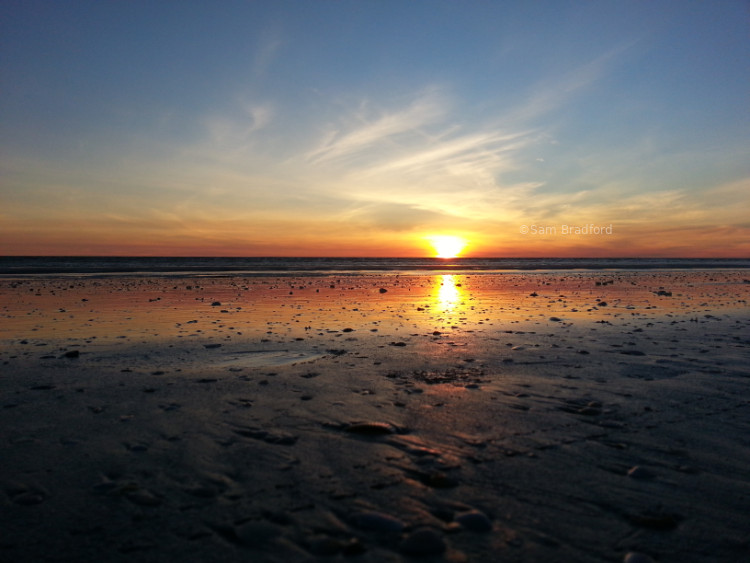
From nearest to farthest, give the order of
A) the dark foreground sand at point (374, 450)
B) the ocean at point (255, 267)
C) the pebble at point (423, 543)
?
1. the pebble at point (423, 543)
2. the dark foreground sand at point (374, 450)
3. the ocean at point (255, 267)

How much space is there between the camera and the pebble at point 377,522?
306cm

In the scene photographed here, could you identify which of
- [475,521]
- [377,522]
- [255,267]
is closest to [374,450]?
[377,522]

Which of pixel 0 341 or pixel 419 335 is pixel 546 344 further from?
pixel 0 341

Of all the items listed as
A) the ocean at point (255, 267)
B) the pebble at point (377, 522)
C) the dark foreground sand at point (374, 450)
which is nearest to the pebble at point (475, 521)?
the dark foreground sand at point (374, 450)

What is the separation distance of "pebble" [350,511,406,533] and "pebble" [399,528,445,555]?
0.14 meters

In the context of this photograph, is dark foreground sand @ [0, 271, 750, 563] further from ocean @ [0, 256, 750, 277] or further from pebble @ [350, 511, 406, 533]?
ocean @ [0, 256, 750, 277]

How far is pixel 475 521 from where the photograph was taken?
3.11 m

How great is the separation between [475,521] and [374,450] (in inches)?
52.1

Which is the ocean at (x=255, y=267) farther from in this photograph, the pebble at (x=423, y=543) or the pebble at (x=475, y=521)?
the pebble at (x=423, y=543)

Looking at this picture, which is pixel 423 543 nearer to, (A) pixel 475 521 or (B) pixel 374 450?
(A) pixel 475 521

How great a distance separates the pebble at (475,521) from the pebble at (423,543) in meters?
0.24

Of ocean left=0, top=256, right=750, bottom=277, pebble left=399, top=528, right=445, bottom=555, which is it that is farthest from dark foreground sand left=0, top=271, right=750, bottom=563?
ocean left=0, top=256, right=750, bottom=277

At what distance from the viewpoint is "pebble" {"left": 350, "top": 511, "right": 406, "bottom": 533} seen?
3061 millimetres

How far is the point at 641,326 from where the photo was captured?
37.8ft
